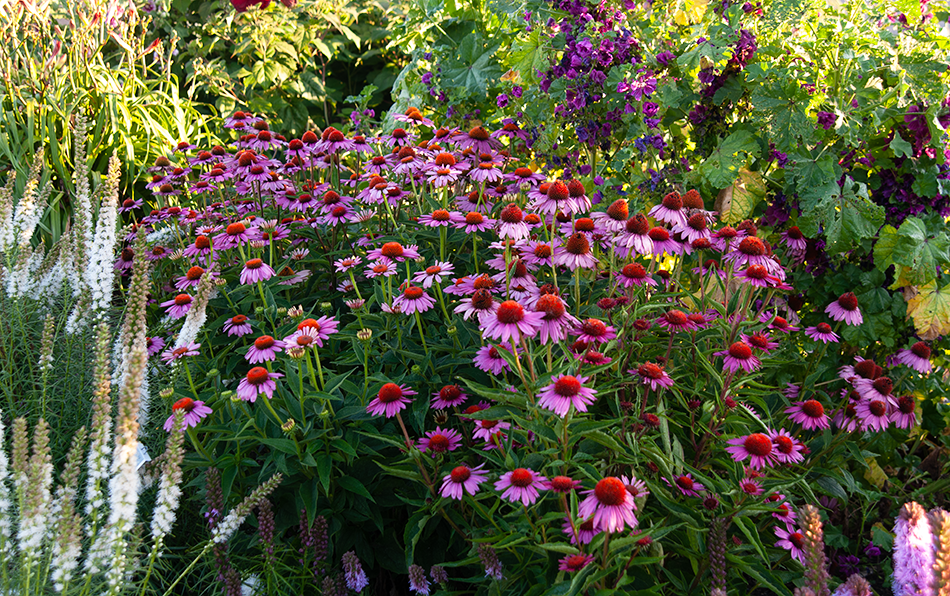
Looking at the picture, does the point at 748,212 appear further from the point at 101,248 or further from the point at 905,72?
the point at 101,248

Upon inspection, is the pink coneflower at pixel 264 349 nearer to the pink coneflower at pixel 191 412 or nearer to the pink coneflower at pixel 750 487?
the pink coneflower at pixel 191 412

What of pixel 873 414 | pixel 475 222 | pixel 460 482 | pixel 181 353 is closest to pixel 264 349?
pixel 181 353

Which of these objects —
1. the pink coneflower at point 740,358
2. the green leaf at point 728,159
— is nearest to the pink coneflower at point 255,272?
the pink coneflower at point 740,358

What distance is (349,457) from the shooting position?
1.61m

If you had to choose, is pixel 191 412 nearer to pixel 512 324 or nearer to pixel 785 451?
pixel 512 324

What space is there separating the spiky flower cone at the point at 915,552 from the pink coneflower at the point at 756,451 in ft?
1.38

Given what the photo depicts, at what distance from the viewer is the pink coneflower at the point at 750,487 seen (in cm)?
140

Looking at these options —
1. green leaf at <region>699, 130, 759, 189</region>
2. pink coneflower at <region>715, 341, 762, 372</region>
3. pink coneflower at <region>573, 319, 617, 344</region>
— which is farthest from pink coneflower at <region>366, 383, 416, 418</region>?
green leaf at <region>699, 130, 759, 189</region>

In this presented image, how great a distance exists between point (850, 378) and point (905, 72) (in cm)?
110

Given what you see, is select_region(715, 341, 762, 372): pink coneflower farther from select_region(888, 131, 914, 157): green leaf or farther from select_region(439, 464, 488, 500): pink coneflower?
select_region(888, 131, 914, 157): green leaf

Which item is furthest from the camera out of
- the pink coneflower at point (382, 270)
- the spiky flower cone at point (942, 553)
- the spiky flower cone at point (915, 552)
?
the pink coneflower at point (382, 270)

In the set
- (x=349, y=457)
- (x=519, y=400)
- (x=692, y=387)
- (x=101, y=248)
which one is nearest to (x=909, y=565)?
(x=519, y=400)

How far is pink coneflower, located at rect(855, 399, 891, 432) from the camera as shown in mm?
1716

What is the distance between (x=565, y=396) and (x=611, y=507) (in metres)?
0.22
